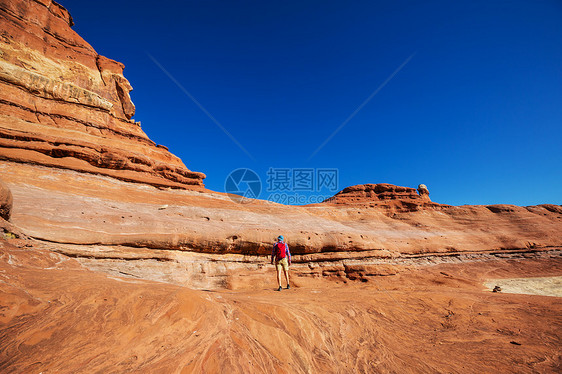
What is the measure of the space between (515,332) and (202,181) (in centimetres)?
2001

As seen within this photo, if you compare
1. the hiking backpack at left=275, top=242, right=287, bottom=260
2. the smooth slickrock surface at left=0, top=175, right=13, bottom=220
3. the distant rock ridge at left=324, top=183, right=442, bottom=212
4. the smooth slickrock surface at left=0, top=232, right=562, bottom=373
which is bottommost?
the smooth slickrock surface at left=0, top=232, right=562, bottom=373

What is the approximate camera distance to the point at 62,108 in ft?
55.5

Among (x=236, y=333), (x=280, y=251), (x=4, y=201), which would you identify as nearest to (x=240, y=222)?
(x=280, y=251)

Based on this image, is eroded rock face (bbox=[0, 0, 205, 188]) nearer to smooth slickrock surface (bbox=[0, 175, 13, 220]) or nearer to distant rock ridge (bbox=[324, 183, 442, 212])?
smooth slickrock surface (bbox=[0, 175, 13, 220])

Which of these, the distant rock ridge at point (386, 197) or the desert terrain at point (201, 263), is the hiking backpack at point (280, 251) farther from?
the distant rock ridge at point (386, 197)

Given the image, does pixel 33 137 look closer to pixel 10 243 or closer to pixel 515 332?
pixel 10 243

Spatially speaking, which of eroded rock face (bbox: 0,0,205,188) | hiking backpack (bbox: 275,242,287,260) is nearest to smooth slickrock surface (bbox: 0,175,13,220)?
eroded rock face (bbox: 0,0,205,188)

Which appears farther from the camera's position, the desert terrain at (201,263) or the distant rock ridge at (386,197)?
the distant rock ridge at (386,197)

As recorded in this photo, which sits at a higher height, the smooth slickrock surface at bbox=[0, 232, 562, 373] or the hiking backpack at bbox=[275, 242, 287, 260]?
the hiking backpack at bbox=[275, 242, 287, 260]

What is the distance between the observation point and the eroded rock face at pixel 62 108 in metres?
14.1

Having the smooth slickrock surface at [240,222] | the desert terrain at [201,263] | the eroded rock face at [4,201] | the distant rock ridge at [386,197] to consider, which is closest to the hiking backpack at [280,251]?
the desert terrain at [201,263]

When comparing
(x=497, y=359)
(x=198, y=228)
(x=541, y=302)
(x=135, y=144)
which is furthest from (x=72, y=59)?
(x=541, y=302)

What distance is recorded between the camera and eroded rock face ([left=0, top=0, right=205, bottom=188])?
14.1m

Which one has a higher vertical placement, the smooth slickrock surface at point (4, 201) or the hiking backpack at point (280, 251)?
the smooth slickrock surface at point (4, 201)
